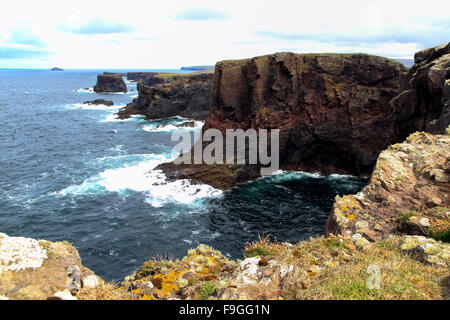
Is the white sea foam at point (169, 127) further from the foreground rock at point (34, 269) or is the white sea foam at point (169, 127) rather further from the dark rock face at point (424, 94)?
the foreground rock at point (34, 269)

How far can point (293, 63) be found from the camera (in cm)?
4456

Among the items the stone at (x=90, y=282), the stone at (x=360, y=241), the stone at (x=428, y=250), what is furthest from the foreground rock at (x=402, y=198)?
the stone at (x=90, y=282)

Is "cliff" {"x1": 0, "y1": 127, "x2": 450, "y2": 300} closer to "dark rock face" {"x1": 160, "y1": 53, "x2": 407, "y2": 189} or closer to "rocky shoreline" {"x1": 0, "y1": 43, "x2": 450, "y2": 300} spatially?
"rocky shoreline" {"x1": 0, "y1": 43, "x2": 450, "y2": 300}

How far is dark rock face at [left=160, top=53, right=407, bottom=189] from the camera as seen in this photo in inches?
1703

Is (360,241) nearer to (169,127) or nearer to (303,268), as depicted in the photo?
(303,268)

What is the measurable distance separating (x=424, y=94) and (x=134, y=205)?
3098cm

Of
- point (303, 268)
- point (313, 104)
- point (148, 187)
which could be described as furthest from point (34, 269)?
point (313, 104)

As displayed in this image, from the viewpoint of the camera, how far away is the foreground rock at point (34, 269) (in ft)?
20.0

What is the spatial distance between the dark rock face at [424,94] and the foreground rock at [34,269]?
21.9m

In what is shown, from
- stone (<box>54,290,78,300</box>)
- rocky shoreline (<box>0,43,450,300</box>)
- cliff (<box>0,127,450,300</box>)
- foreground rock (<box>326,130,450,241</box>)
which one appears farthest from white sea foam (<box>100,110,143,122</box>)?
stone (<box>54,290,78,300</box>)

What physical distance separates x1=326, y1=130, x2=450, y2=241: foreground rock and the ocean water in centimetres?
1438

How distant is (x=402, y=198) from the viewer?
496 inches

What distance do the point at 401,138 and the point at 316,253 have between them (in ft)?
86.7
